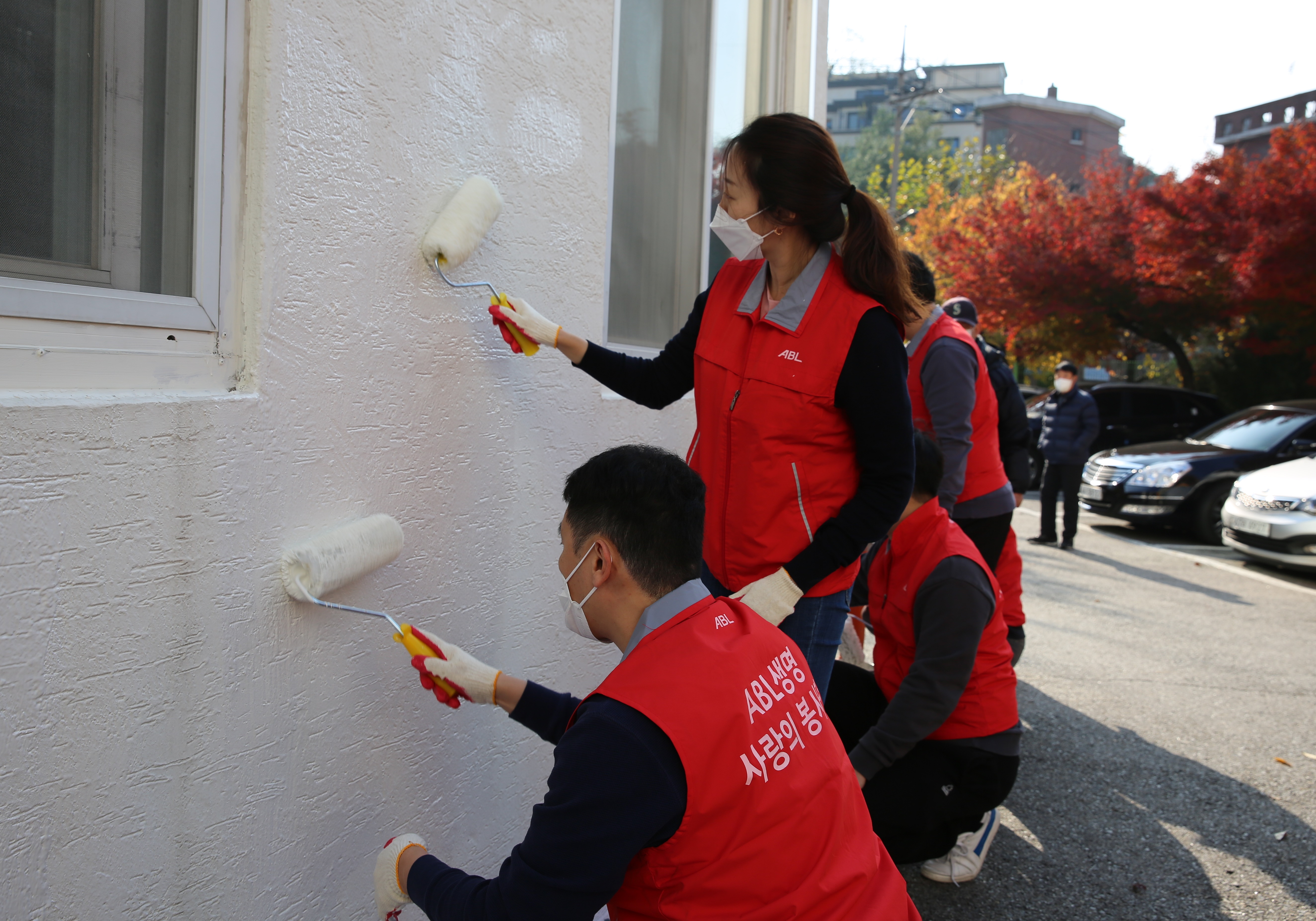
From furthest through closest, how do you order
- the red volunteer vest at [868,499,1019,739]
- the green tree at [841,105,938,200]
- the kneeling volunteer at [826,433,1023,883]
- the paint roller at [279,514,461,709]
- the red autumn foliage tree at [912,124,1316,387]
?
the green tree at [841,105,938,200]
the red autumn foliage tree at [912,124,1316,387]
the red volunteer vest at [868,499,1019,739]
the kneeling volunteer at [826,433,1023,883]
the paint roller at [279,514,461,709]

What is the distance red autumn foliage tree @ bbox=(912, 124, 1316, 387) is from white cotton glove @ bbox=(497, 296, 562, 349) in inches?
553

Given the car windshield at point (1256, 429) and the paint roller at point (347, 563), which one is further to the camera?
the car windshield at point (1256, 429)

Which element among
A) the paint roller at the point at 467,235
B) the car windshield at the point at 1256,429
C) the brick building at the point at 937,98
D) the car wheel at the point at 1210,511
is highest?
the brick building at the point at 937,98

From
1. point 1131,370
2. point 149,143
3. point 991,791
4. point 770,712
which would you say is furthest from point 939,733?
point 1131,370

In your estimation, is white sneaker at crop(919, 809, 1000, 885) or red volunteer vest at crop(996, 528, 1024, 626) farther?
red volunteer vest at crop(996, 528, 1024, 626)

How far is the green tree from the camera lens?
1622 inches

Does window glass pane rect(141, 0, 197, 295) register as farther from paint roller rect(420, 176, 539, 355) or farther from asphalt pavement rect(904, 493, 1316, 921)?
asphalt pavement rect(904, 493, 1316, 921)

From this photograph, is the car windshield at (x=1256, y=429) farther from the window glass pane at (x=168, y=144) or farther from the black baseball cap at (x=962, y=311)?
the window glass pane at (x=168, y=144)

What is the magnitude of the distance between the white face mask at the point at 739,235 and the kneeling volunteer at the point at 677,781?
2.59ft

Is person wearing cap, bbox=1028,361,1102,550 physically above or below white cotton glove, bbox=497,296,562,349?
below

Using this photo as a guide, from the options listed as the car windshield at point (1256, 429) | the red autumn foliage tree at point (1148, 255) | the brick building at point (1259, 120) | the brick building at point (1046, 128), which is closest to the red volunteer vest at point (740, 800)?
the car windshield at point (1256, 429)

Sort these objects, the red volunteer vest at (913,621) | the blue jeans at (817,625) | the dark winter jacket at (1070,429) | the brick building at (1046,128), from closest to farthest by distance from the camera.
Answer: the blue jeans at (817,625) → the red volunteer vest at (913,621) → the dark winter jacket at (1070,429) → the brick building at (1046,128)

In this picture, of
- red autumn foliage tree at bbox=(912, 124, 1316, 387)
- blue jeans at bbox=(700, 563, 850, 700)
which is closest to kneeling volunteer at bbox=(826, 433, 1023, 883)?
blue jeans at bbox=(700, 563, 850, 700)

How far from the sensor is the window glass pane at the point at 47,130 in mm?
1412
